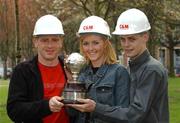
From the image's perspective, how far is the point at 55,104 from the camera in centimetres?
425

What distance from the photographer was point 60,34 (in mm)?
4633

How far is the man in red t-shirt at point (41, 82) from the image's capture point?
4520 millimetres

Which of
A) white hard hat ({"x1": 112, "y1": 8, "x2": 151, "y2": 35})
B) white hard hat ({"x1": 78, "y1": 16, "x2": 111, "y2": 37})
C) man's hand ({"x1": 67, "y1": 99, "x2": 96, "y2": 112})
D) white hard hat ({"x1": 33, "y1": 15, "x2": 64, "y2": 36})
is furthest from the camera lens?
white hard hat ({"x1": 33, "y1": 15, "x2": 64, "y2": 36})

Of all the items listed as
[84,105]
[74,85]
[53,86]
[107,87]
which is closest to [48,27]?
[53,86]

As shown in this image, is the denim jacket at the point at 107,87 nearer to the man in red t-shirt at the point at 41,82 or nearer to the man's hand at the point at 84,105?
the man's hand at the point at 84,105

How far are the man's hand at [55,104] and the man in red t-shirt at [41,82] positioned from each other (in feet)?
0.39

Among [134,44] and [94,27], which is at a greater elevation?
[94,27]

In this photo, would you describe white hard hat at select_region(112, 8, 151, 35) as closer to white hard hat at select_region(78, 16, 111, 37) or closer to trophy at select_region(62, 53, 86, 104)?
white hard hat at select_region(78, 16, 111, 37)

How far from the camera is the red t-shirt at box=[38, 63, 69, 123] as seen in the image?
4672mm

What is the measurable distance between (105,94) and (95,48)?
0.41m

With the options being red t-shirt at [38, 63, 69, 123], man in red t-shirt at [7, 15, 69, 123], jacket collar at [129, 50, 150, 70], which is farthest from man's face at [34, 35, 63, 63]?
jacket collar at [129, 50, 150, 70]

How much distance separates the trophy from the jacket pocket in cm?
17

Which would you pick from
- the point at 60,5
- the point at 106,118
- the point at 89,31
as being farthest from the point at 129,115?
the point at 60,5

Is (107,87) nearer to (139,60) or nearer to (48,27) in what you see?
(139,60)
